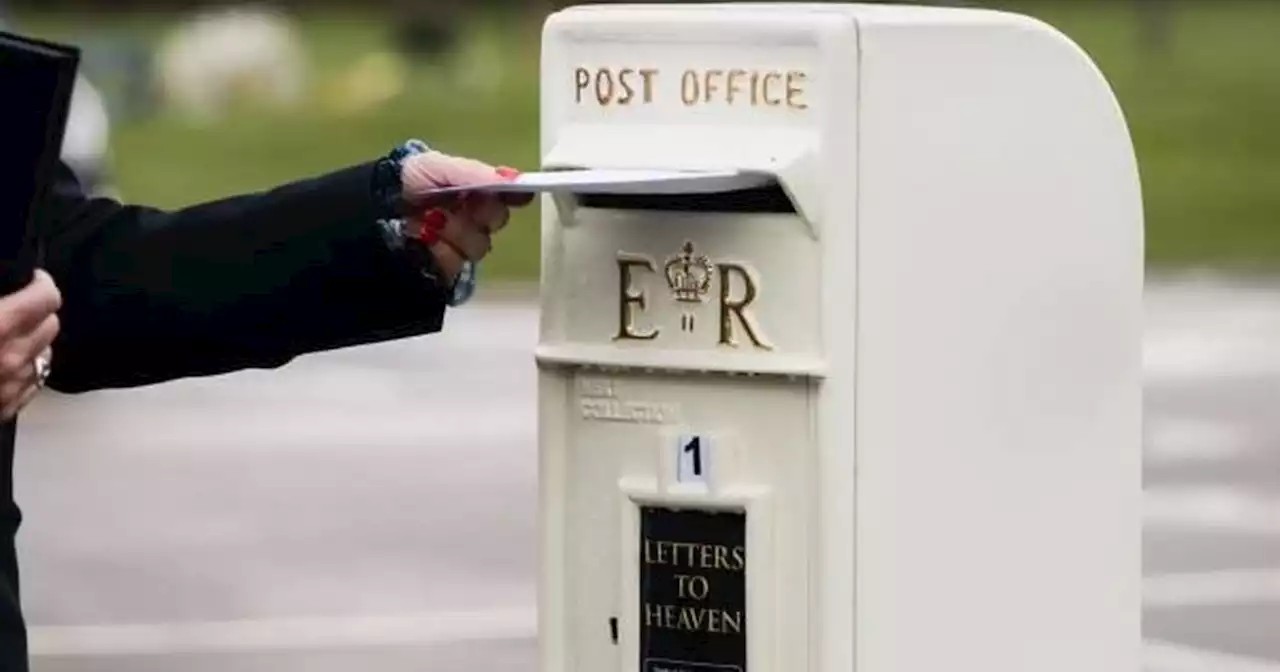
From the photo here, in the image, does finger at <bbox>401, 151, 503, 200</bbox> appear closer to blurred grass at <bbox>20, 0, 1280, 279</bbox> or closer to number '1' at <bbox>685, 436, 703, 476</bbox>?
number '1' at <bbox>685, 436, 703, 476</bbox>

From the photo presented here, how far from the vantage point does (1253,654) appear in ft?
28.4

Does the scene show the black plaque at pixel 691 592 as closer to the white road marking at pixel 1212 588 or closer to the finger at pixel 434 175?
the finger at pixel 434 175

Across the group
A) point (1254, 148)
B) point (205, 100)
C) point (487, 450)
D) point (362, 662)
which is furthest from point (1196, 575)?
point (205, 100)

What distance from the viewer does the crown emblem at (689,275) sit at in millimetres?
3811

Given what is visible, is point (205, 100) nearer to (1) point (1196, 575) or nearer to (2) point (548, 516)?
(1) point (1196, 575)

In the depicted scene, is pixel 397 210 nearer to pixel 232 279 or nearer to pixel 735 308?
pixel 232 279

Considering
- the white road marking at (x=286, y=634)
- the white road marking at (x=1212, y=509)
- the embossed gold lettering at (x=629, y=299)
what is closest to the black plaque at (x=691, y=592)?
the embossed gold lettering at (x=629, y=299)

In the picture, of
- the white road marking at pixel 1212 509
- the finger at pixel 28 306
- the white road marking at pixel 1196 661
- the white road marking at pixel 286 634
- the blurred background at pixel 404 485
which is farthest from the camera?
the white road marking at pixel 1212 509

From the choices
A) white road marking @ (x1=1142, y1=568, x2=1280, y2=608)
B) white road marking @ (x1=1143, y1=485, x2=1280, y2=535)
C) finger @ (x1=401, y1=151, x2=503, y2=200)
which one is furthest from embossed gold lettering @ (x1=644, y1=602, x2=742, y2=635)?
white road marking @ (x1=1143, y1=485, x2=1280, y2=535)

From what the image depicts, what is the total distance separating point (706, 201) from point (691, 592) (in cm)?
45

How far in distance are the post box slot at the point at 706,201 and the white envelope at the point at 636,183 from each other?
0.05 m

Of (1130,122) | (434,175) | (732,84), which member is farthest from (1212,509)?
(1130,122)

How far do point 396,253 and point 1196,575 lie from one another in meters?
6.52

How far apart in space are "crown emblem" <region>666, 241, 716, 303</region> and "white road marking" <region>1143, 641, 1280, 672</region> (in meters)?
4.78
